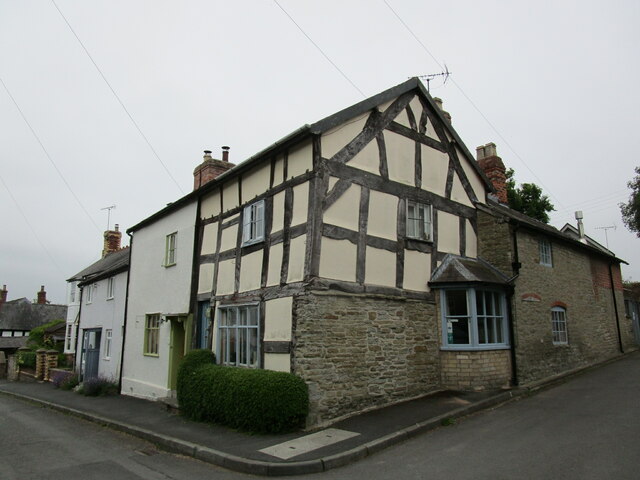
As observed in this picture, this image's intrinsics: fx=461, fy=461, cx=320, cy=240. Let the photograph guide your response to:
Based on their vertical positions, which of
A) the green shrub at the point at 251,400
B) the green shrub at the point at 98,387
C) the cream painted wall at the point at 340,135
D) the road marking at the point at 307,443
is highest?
the cream painted wall at the point at 340,135

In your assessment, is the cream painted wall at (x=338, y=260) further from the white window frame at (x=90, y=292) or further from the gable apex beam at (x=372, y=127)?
the white window frame at (x=90, y=292)

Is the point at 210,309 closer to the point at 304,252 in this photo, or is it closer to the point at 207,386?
the point at 207,386

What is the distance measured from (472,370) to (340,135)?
6637mm

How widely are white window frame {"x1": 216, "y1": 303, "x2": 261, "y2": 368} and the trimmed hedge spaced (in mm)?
608

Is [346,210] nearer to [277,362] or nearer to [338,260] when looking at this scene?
[338,260]

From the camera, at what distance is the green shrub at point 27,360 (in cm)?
2686

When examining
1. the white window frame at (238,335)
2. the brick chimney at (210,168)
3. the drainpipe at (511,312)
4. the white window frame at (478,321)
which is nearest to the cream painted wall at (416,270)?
the white window frame at (478,321)

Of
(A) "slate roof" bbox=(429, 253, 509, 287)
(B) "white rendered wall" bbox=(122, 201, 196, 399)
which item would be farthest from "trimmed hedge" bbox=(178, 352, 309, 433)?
(A) "slate roof" bbox=(429, 253, 509, 287)

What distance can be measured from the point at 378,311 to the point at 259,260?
3.10 m

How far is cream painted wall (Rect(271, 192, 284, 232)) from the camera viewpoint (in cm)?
1074

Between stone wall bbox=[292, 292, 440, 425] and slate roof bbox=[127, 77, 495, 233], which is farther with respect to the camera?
slate roof bbox=[127, 77, 495, 233]

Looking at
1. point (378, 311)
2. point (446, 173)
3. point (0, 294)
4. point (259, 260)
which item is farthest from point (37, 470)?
point (0, 294)

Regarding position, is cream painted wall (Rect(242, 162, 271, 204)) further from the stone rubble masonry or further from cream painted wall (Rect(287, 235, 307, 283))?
the stone rubble masonry

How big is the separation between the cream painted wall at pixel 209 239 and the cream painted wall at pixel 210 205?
1.17ft
